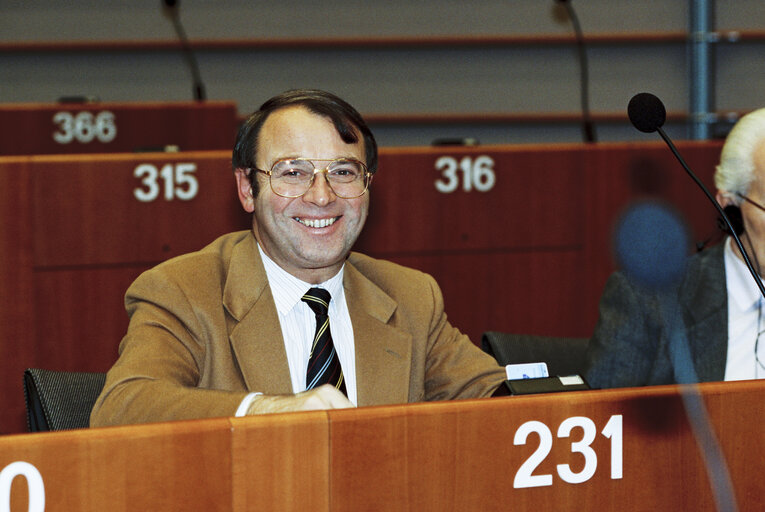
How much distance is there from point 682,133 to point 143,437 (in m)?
6.01

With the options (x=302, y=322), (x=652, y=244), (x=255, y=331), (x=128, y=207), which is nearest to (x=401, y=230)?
(x=128, y=207)

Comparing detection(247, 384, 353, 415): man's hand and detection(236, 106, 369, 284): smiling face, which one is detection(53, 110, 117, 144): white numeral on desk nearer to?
detection(236, 106, 369, 284): smiling face

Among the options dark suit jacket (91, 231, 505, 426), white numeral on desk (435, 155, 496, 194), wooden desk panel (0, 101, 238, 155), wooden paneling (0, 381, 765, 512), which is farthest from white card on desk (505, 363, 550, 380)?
wooden desk panel (0, 101, 238, 155)

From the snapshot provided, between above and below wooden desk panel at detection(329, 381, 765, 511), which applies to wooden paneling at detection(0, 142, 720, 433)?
above

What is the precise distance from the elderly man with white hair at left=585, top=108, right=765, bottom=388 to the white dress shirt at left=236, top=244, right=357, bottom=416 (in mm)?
615

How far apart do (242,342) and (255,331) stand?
0.12ft

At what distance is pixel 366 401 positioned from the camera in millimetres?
1870

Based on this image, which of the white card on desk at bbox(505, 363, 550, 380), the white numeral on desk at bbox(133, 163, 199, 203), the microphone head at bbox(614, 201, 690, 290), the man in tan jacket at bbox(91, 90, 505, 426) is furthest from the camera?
the white numeral on desk at bbox(133, 163, 199, 203)

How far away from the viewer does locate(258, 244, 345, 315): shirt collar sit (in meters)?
1.91

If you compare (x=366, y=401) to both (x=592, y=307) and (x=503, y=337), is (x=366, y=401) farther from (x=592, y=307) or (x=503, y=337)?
(x=592, y=307)

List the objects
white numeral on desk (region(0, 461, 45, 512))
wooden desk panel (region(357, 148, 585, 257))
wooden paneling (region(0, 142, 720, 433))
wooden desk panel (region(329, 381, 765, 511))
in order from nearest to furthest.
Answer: white numeral on desk (region(0, 461, 45, 512))
wooden desk panel (region(329, 381, 765, 511))
wooden paneling (region(0, 142, 720, 433))
wooden desk panel (region(357, 148, 585, 257))

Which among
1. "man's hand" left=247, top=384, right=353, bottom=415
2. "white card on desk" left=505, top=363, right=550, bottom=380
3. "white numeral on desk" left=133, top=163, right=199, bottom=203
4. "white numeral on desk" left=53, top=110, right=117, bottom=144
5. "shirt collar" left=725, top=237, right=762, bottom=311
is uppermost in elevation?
"white numeral on desk" left=53, top=110, right=117, bottom=144

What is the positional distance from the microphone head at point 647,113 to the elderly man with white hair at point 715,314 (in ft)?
2.28

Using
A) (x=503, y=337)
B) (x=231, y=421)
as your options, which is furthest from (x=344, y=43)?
(x=231, y=421)
